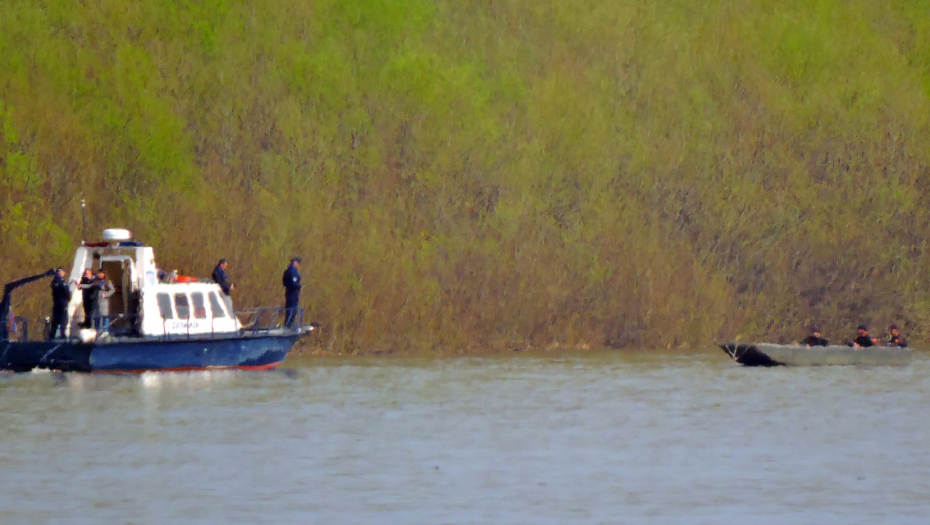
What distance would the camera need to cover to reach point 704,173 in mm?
57688

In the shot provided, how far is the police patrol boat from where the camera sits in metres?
37.8

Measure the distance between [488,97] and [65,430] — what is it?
3085 cm

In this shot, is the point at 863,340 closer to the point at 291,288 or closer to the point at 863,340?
the point at 863,340

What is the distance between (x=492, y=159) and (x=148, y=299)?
57.2 ft

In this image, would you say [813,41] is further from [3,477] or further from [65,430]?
[3,477]

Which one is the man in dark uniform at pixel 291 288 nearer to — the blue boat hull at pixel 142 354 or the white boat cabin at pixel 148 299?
the blue boat hull at pixel 142 354

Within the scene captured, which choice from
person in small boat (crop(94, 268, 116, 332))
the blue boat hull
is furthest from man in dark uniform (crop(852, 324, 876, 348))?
person in small boat (crop(94, 268, 116, 332))

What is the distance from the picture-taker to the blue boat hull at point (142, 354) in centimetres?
3769

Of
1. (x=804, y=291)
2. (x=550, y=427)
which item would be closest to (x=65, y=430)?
(x=550, y=427)

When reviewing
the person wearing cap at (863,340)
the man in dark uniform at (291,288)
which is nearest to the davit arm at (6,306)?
the man in dark uniform at (291,288)

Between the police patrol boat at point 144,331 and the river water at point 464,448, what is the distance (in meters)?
0.45

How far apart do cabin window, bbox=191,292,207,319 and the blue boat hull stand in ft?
3.75

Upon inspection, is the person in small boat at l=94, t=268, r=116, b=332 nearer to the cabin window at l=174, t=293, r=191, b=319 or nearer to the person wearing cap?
the cabin window at l=174, t=293, r=191, b=319

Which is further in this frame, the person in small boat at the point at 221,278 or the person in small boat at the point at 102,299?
the person in small boat at the point at 221,278
